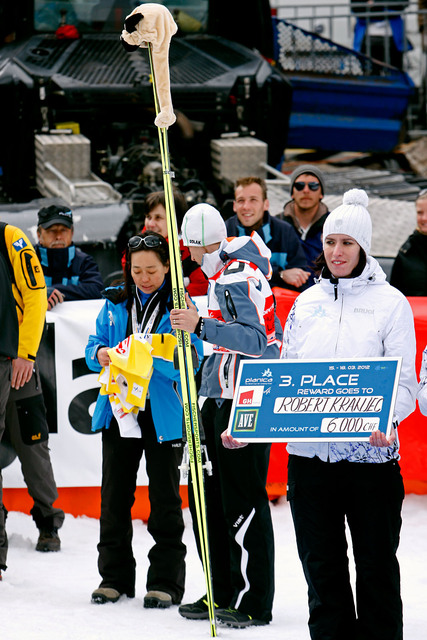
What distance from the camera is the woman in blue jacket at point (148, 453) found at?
4758mm

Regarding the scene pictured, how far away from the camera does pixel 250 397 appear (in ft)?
12.1

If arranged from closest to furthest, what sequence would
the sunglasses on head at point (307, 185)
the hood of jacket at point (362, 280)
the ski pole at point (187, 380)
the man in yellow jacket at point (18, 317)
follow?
1. the hood of jacket at point (362, 280)
2. the ski pole at point (187, 380)
3. the man in yellow jacket at point (18, 317)
4. the sunglasses on head at point (307, 185)

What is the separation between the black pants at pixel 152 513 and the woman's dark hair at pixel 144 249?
21.5 inches

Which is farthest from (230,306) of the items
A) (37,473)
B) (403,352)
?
(37,473)

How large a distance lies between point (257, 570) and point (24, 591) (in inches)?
46.8

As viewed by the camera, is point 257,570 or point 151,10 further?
point 257,570

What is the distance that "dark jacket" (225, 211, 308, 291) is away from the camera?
622cm

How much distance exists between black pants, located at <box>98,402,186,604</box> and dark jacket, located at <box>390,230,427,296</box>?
7.13 feet

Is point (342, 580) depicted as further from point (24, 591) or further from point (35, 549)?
point (35, 549)

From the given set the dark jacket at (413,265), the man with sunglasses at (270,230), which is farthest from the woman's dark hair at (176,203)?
the dark jacket at (413,265)

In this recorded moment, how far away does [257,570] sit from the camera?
450 cm

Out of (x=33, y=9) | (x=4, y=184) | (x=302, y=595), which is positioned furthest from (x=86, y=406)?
(x=33, y=9)

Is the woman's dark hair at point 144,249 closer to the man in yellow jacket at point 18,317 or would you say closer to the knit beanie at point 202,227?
the knit beanie at point 202,227

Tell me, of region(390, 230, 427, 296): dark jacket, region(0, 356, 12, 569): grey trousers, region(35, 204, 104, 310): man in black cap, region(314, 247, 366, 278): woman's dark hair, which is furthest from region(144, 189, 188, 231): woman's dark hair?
region(314, 247, 366, 278): woman's dark hair
